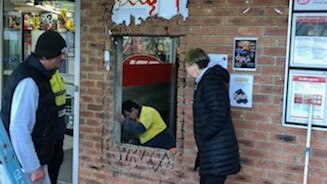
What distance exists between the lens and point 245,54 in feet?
13.5

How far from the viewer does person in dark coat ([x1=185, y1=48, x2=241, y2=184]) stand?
3605 mm

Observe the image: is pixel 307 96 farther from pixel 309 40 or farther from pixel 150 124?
pixel 150 124

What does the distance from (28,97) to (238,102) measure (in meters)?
1.88

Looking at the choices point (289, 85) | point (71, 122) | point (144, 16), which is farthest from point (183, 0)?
point (71, 122)

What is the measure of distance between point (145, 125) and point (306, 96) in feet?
5.80

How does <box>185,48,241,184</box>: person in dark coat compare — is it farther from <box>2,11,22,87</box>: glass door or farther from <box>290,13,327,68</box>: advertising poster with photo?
<box>2,11,22,87</box>: glass door

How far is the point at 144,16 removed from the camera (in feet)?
14.9

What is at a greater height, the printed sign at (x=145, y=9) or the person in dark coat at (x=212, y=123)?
the printed sign at (x=145, y=9)

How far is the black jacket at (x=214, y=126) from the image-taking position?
3598 mm

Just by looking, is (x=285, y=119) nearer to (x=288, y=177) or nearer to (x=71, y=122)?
(x=288, y=177)

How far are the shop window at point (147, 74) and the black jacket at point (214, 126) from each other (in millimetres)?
1114

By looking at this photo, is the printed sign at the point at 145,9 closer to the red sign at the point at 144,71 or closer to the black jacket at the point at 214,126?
the red sign at the point at 144,71

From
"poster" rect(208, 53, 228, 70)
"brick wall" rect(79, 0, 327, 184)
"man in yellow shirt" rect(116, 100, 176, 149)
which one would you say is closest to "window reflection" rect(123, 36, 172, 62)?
"brick wall" rect(79, 0, 327, 184)

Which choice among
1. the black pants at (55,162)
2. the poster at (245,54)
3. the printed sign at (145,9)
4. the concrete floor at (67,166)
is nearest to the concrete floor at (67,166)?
the concrete floor at (67,166)
